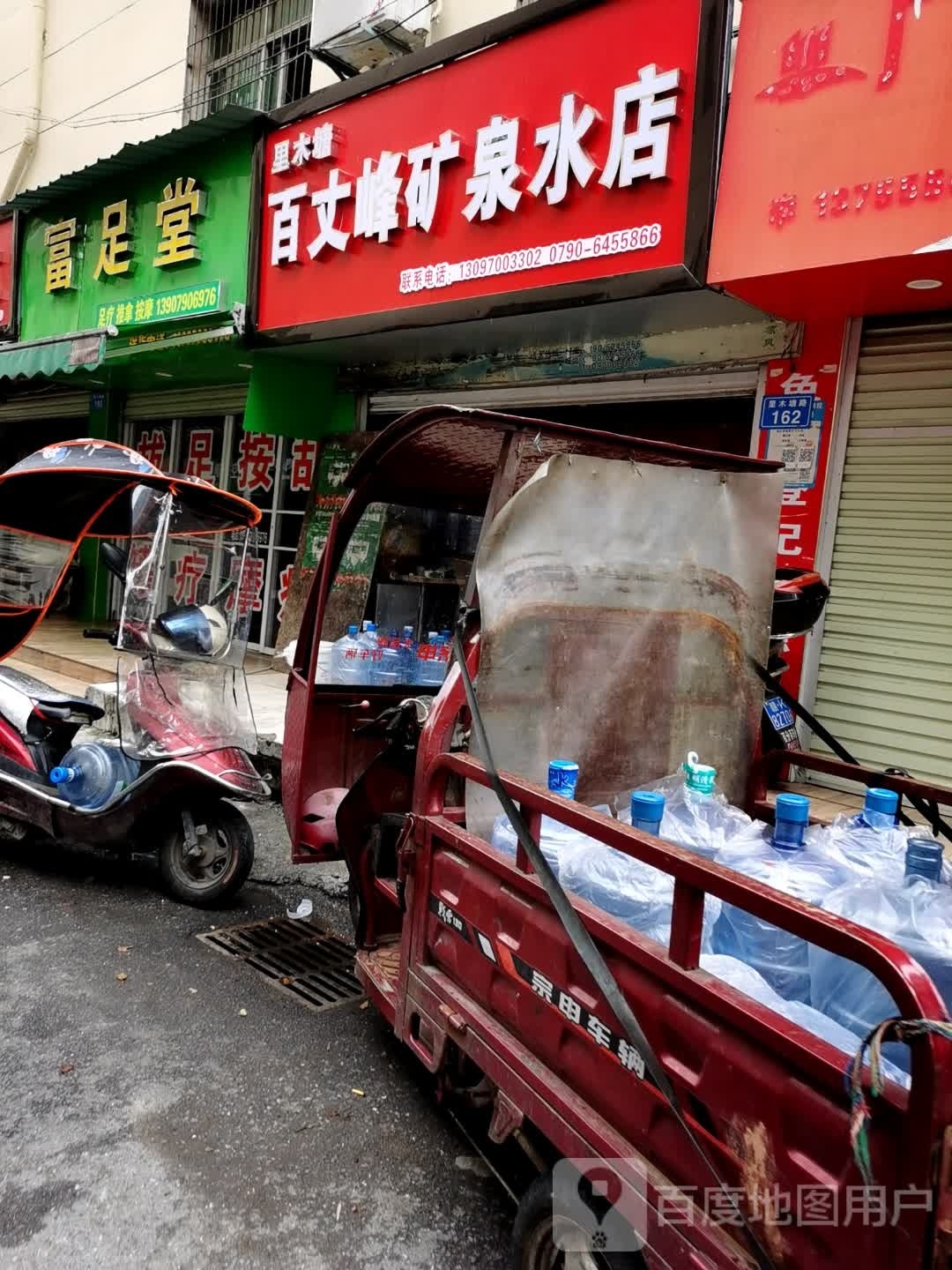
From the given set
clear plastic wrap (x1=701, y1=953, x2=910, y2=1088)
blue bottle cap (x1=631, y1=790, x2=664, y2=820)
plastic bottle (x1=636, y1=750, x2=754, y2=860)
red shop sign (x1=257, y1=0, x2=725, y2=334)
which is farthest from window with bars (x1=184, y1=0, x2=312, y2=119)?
clear plastic wrap (x1=701, y1=953, x2=910, y2=1088)

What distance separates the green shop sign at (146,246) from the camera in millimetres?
8430

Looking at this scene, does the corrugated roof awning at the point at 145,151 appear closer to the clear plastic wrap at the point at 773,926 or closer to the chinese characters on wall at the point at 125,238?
the chinese characters on wall at the point at 125,238

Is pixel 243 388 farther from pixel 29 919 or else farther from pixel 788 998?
pixel 788 998

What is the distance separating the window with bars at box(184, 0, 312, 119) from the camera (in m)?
9.50

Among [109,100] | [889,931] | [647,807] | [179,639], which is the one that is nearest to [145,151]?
[109,100]

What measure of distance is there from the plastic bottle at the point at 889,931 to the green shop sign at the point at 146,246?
7.86 m

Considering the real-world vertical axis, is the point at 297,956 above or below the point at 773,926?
below

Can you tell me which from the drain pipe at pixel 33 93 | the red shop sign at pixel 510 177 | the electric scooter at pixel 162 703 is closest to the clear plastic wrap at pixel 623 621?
the electric scooter at pixel 162 703

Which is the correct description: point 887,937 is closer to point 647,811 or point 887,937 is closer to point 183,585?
point 647,811

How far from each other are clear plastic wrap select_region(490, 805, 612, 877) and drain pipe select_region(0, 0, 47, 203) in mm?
13157

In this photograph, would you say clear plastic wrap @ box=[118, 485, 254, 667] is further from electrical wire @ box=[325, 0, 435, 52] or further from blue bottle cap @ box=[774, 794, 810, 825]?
electrical wire @ box=[325, 0, 435, 52]

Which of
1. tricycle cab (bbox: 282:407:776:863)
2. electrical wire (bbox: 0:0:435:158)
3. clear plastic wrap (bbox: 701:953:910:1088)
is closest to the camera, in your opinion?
clear plastic wrap (bbox: 701:953:910:1088)

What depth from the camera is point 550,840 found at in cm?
241

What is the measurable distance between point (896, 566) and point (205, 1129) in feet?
15.9
